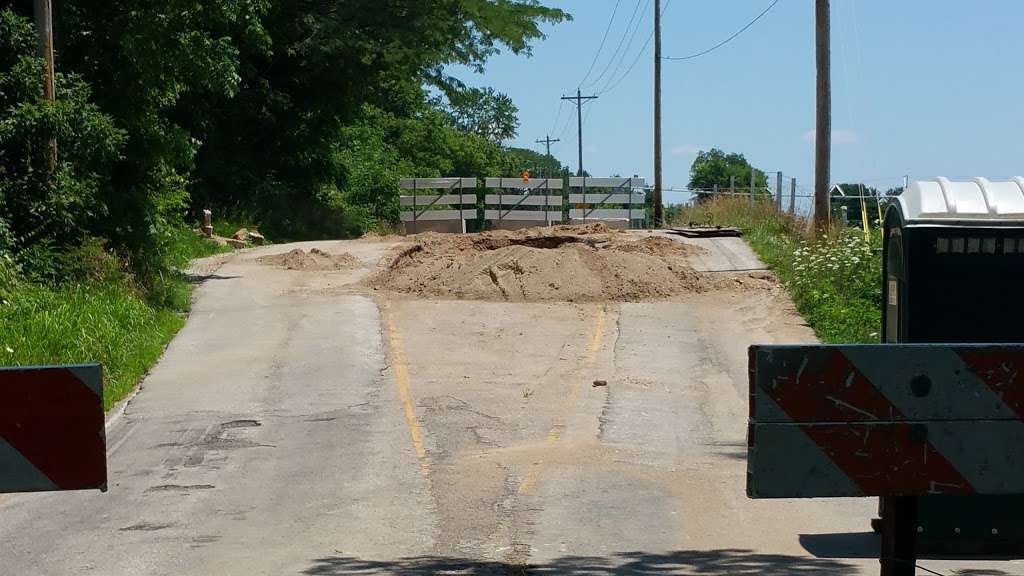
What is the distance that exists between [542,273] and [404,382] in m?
7.88

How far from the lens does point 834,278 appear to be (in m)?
21.1

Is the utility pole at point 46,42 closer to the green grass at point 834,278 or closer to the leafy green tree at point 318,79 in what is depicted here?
the green grass at point 834,278

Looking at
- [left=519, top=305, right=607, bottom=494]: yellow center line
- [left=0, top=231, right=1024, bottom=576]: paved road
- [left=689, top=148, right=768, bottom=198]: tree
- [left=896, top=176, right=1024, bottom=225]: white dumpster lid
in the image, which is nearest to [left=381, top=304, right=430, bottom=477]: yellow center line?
[left=0, top=231, right=1024, bottom=576]: paved road

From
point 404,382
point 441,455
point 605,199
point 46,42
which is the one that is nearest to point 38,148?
point 46,42

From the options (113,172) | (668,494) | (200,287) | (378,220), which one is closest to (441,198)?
(378,220)

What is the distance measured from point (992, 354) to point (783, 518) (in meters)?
3.98

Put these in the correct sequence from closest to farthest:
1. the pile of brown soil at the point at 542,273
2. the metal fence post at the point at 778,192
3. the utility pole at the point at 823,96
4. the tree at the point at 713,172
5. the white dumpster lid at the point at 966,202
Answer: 1. the white dumpster lid at the point at 966,202
2. the pile of brown soil at the point at 542,273
3. the utility pole at the point at 823,96
4. the metal fence post at the point at 778,192
5. the tree at the point at 713,172

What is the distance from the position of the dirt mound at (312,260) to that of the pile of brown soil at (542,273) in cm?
109

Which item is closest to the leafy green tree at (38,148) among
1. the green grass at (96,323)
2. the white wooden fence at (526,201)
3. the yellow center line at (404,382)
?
the green grass at (96,323)

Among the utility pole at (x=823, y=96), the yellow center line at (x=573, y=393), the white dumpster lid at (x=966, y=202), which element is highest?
the utility pole at (x=823, y=96)

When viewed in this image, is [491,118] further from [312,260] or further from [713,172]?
[312,260]

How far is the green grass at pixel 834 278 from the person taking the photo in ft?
61.5

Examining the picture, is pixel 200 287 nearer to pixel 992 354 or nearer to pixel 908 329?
pixel 908 329

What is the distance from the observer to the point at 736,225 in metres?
32.3
